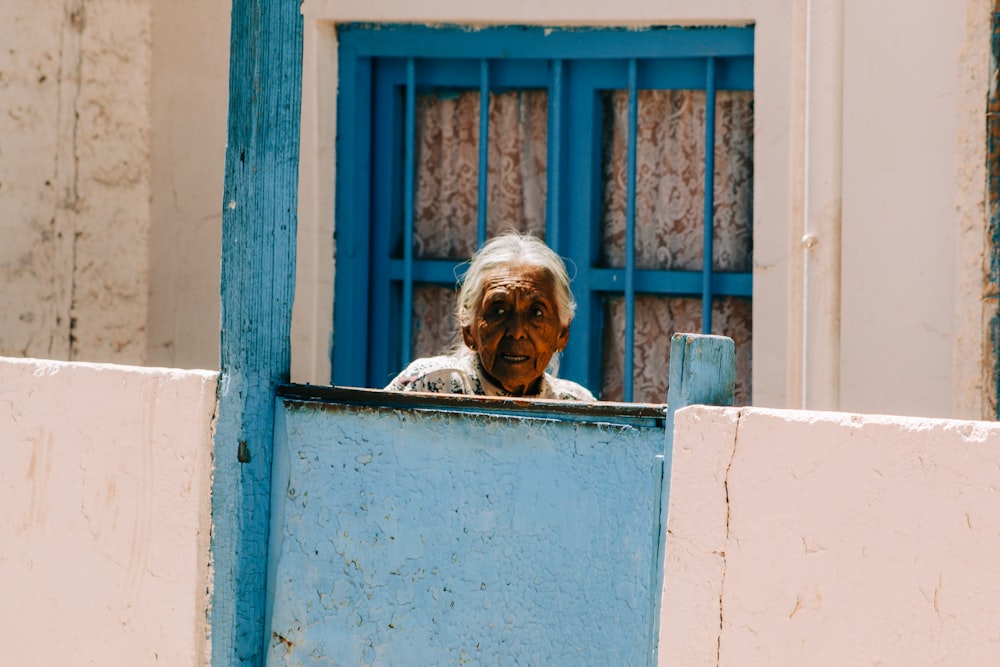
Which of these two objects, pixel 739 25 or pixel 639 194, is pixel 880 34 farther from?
pixel 639 194

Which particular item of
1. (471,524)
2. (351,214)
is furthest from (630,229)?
(471,524)

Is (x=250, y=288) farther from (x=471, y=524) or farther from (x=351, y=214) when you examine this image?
(x=351, y=214)

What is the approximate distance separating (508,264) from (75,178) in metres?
1.91

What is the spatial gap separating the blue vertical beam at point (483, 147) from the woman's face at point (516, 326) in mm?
1168

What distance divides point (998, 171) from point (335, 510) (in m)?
2.22

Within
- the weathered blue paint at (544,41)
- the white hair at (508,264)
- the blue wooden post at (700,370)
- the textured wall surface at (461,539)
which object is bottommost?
the textured wall surface at (461,539)

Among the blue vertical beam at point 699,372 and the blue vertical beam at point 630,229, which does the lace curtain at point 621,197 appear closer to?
the blue vertical beam at point 630,229

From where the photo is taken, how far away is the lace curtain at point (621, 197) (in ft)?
15.4

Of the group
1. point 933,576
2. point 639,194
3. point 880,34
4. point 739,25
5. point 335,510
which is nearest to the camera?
point 933,576

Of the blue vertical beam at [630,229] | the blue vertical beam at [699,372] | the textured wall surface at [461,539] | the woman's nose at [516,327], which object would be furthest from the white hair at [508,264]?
the blue vertical beam at [699,372]

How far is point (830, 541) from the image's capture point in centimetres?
217

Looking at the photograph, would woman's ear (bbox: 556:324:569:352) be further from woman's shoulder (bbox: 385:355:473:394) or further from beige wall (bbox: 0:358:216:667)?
beige wall (bbox: 0:358:216:667)

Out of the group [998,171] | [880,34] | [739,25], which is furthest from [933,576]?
[739,25]

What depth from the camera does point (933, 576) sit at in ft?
6.84
